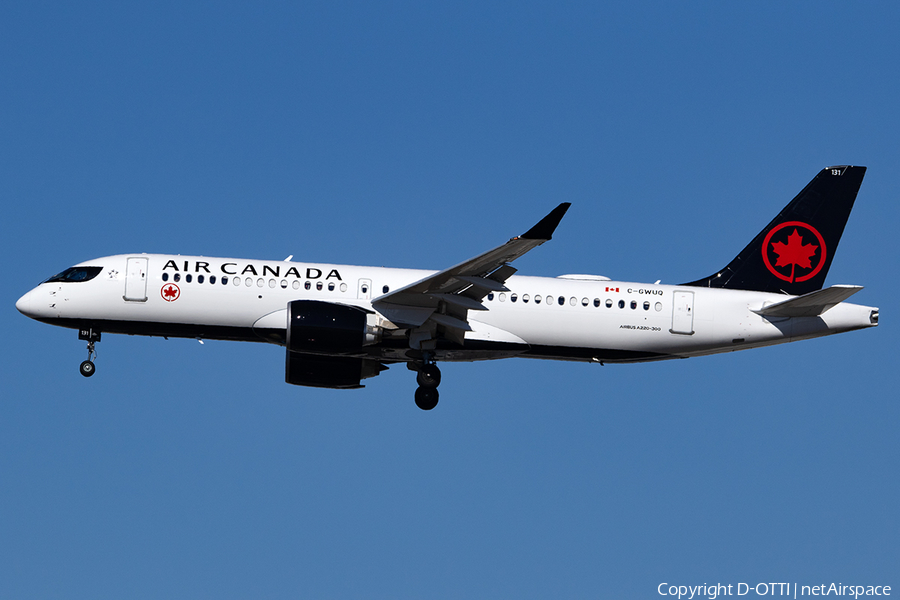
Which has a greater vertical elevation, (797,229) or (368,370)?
(797,229)

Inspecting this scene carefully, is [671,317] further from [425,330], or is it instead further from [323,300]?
[323,300]

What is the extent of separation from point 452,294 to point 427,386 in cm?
397

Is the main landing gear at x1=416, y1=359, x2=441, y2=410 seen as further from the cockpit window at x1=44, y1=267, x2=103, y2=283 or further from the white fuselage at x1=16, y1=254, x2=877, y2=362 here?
the cockpit window at x1=44, y1=267, x2=103, y2=283

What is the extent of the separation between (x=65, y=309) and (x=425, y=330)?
11.5m

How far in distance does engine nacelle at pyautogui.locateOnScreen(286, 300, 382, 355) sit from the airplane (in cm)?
4

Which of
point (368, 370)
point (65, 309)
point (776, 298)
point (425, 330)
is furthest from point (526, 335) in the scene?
point (65, 309)

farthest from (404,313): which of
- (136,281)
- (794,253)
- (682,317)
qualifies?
(794,253)

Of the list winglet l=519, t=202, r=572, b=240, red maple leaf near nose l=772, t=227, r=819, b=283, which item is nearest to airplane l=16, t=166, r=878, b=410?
red maple leaf near nose l=772, t=227, r=819, b=283

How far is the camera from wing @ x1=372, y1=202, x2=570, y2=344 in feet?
101

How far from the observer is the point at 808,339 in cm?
3600

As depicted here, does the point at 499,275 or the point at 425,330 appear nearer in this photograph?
the point at 499,275

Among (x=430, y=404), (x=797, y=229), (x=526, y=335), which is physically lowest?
(x=430, y=404)

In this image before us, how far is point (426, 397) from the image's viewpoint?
35.4 metres

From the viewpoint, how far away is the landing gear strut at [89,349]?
35344mm
